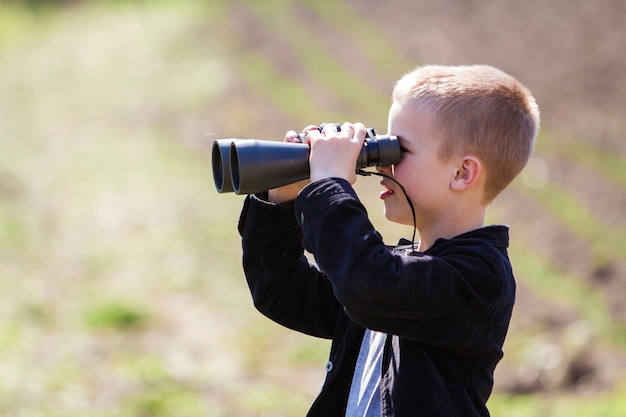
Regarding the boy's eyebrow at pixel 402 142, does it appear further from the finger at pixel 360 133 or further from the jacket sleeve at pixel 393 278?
the jacket sleeve at pixel 393 278

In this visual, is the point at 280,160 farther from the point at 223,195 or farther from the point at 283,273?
the point at 223,195

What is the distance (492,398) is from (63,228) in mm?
4819

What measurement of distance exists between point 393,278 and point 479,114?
50 centimetres

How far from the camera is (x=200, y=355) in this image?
228 inches

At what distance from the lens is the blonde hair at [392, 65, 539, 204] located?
2098 millimetres

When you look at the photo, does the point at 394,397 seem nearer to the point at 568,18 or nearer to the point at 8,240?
the point at 8,240

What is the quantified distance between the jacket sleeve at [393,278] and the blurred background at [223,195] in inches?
119

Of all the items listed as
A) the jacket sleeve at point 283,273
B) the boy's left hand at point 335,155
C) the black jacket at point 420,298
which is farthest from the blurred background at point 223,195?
the boy's left hand at point 335,155

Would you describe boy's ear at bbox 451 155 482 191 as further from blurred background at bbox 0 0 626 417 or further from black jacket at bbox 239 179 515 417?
blurred background at bbox 0 0 626 417

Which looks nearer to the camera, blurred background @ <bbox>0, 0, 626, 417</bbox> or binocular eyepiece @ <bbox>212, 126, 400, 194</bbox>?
binocular eyepiece @ <bbox>212, 126, 400, 194</bbox>

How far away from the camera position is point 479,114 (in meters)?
2.10

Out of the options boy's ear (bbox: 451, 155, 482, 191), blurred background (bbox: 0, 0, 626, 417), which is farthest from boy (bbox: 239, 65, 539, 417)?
blurred background (bbox: 0, 0, 626, 417)

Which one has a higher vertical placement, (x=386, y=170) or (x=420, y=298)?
(x=386, y=170)

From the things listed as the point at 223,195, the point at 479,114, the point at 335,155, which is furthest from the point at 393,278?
the point at 223,195
